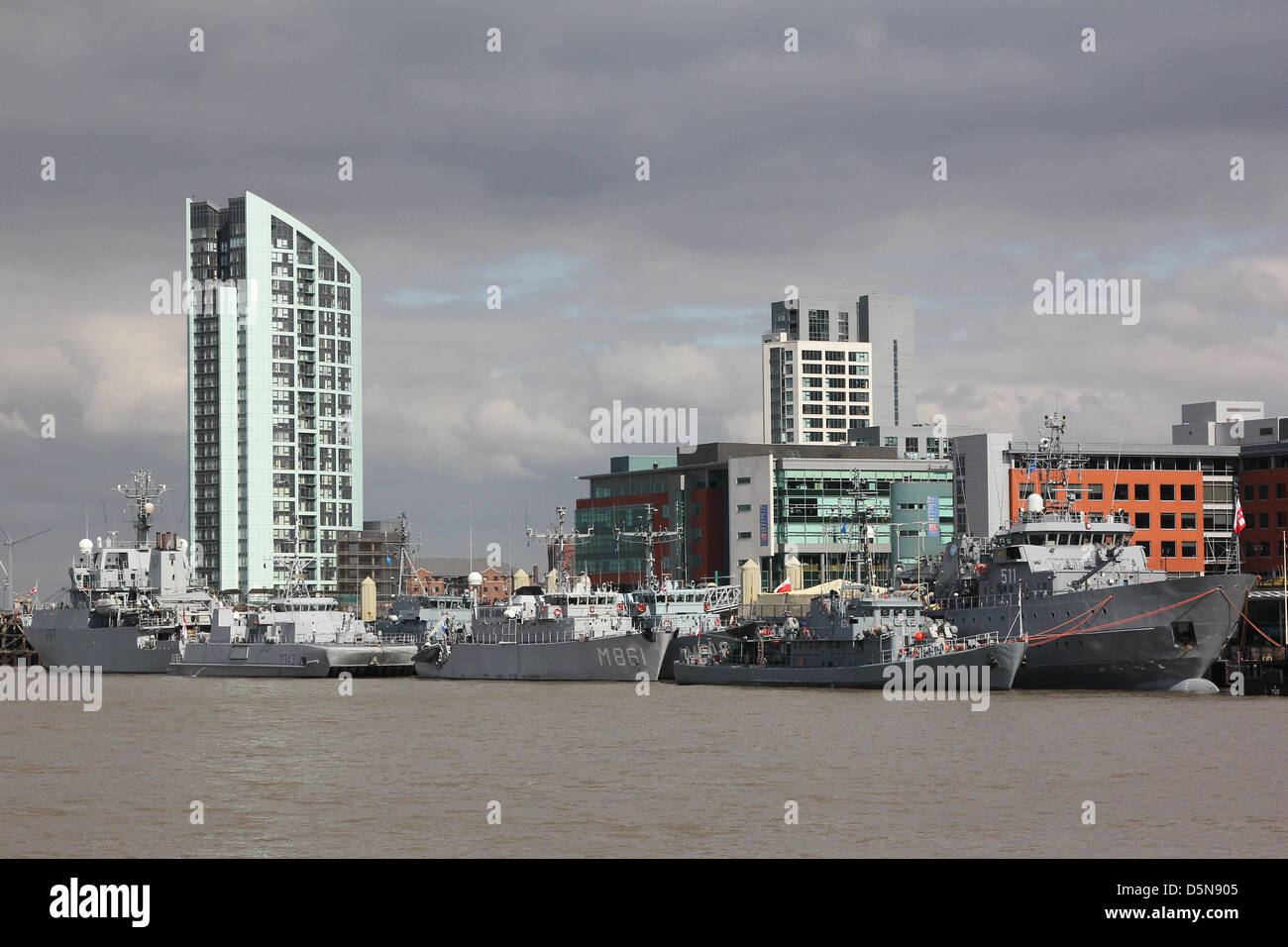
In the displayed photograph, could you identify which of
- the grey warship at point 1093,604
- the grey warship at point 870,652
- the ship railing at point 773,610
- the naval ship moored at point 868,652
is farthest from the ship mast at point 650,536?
the grey warship at point 1093,604

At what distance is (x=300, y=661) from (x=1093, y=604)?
60262mm

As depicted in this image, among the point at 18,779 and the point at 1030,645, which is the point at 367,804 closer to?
the point at 18,779

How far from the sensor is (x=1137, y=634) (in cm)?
7194

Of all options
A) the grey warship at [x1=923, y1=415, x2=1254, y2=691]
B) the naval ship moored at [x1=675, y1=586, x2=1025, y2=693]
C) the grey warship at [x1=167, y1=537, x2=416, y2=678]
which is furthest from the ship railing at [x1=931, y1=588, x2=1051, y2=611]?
the grey warship at [x1=167, y1=537, x2=416, y2=678]

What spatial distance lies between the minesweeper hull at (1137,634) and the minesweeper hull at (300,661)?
5290 centimetres

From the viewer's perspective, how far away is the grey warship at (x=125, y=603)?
123 meters

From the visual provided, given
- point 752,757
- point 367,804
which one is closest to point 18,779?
point 367,804

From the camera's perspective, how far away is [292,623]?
378 feet

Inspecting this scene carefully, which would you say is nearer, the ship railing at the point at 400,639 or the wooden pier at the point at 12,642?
the ship railing at the point at 400,639

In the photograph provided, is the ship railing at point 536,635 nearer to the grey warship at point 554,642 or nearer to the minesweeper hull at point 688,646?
the grey warship at point 554,642

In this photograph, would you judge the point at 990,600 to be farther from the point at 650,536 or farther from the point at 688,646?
the point at 650,536

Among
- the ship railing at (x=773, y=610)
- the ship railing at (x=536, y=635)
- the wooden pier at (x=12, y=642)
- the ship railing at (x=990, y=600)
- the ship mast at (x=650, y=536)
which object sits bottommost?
the wooden pier at (x=12, y=642)

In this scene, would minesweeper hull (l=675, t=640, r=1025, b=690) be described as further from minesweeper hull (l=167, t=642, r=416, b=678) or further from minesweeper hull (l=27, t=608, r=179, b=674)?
minesweeper hull (l=27, t=608, r=179, b=674)
